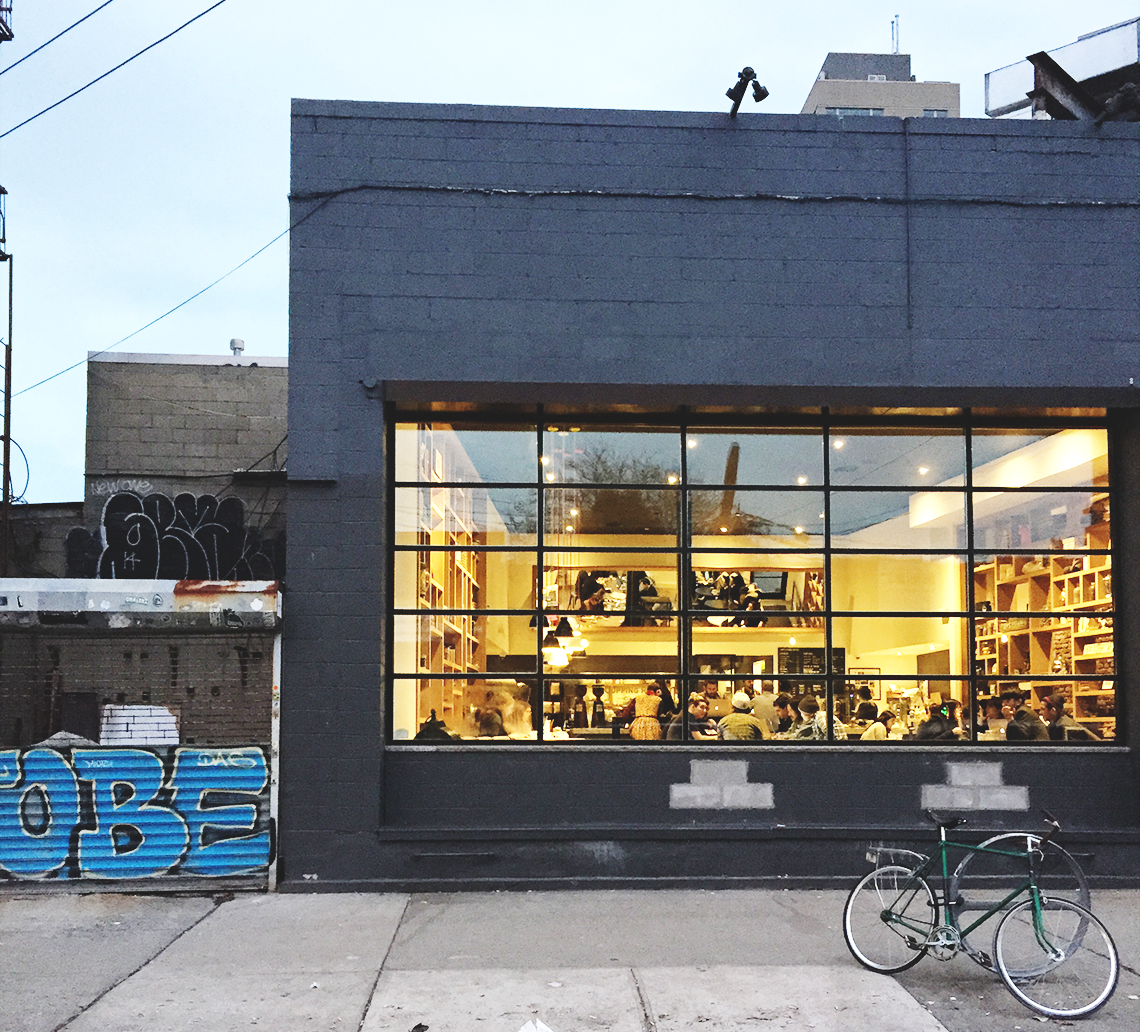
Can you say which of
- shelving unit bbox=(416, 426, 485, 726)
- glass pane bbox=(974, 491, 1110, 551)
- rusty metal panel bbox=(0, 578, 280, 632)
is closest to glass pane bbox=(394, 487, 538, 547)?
shelving unit bbox=(416, 426, 485, 726)

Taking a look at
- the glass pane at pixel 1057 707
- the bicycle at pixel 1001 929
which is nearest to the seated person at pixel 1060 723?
the glass pane at pixel 1057 707

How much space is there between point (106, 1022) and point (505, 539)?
17.0 feet

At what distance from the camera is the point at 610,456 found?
34.0 ft

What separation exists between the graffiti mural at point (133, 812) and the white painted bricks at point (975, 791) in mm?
5767

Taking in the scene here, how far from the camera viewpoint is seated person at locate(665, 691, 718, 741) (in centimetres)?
1002

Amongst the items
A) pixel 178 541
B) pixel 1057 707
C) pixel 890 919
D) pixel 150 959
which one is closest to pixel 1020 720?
pixel 1057 707

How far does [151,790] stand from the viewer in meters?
9.39

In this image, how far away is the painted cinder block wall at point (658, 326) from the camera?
9617mm

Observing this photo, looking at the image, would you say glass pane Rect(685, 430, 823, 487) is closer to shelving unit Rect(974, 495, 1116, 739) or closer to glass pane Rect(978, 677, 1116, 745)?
shelving unit Rect(974, 495, 1116, 739)

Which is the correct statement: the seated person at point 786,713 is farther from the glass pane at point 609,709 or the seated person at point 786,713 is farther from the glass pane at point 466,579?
the glass pane at point 466,579

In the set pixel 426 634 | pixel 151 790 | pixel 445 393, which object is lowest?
pixel 151 790

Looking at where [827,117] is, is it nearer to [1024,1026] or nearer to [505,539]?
[505,539]

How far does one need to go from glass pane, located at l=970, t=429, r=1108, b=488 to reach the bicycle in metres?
4.39

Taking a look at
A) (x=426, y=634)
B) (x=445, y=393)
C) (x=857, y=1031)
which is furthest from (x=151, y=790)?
(x=857, y=1031)
